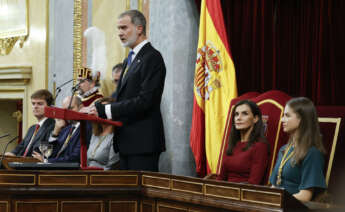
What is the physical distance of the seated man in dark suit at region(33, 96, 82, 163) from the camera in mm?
4738

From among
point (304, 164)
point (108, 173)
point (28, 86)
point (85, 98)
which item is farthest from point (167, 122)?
point (28, 86)

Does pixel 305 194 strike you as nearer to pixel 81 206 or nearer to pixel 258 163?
pixel 258 163

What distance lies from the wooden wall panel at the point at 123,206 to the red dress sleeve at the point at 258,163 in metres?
0.77

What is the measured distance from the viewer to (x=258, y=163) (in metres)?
3.68

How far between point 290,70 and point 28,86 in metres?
4.81

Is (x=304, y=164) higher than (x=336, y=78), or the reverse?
(x=336, y=78)

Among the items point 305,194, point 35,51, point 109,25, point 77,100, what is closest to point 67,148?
point 77,100

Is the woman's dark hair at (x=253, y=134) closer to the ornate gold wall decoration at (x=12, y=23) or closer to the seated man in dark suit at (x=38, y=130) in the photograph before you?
the seated man in dark suit at (x=38, y=130)

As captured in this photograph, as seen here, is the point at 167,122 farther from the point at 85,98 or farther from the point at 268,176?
the point at 268,176

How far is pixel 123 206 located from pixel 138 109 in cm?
67

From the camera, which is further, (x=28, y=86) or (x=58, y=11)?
(x=28, y=86)

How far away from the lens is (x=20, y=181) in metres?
3.35

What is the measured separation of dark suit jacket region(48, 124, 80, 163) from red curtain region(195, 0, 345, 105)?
1.46m

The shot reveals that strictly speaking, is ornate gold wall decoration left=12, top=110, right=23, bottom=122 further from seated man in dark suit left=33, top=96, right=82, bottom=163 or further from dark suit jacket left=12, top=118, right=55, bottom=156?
seated man in dark suit left=33, top=96, right=82, bottom=163
